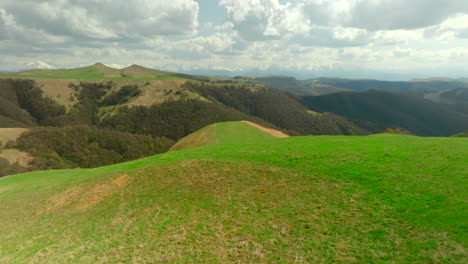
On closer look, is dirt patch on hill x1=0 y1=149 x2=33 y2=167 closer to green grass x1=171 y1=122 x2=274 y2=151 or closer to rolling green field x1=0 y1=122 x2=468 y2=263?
green grass x1=171 y1=122 x2=274 y2=151

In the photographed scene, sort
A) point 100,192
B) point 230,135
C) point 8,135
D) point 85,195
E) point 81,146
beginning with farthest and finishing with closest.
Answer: point 81,146 → point 8,135 → point 230,135 → point 85,195 → point 100,192

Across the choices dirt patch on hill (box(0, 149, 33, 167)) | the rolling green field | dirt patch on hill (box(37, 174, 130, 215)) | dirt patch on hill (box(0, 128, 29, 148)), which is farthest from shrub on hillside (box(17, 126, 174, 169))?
the rolling green field

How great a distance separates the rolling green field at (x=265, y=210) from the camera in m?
10.8

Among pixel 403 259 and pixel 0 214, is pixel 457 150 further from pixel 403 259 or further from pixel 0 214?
pixel 0 214

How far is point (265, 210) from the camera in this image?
14.6m

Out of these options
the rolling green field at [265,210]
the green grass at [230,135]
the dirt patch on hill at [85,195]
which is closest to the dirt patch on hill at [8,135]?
the green grass at [230,135]

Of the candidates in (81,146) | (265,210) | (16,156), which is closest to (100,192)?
(265,210)

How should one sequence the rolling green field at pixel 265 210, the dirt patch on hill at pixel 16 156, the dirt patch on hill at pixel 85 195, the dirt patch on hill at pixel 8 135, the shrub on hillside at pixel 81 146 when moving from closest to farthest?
the rolling green field at pixel 265 210 → the dirt patch on hill at pixel 85 195 → the dirt patch on hill at pixel 16 156 → the dirt patch on hill at pixel 8 135 → the shrub on hillside at pixel 81 146

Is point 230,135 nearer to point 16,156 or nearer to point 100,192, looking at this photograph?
point 100,192

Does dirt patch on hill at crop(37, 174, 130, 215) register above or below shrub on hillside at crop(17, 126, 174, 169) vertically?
above

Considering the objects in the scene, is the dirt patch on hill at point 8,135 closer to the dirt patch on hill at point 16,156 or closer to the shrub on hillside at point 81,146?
the shrub on hillside at point 81,146

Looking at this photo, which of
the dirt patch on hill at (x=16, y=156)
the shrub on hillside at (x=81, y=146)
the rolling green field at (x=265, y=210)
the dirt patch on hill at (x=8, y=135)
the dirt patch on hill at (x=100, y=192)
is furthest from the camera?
the shrub on hillside at (x=81, y=146)

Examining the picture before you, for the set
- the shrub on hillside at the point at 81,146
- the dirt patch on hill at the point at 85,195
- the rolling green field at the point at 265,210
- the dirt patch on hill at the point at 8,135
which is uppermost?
the rolling green field at the point at 265,210

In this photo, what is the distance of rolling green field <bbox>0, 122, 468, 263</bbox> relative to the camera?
35.5ft
